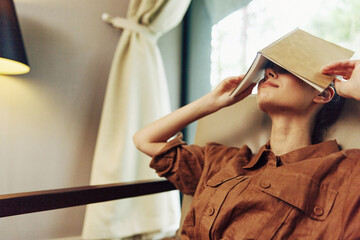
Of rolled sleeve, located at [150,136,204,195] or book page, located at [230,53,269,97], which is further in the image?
rolled sleeve, located at [150,136,204,195]

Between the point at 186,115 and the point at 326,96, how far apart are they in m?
0.44

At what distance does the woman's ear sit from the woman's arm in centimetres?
21

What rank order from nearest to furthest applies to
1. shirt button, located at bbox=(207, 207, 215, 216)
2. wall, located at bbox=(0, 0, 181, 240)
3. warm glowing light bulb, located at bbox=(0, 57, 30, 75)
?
1. shirt button, located at bbox=(207, 207, 215, 216)
2. warm glowing light bulb, located at bbox=(0, 57, 30, 75)
3. wall, located at bbox=(0, 0, 181, 240)

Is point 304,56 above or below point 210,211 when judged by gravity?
above

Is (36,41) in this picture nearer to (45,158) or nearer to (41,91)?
(41,91)

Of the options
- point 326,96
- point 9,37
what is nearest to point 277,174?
point 326,96

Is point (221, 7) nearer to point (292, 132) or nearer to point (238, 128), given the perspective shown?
point (238, 128)

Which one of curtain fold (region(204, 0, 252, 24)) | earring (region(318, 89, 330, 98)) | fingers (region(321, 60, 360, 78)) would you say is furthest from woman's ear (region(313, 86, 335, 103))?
curtain fold (region(204, 0, 252, 24))

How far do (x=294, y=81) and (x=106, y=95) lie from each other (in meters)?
1.13

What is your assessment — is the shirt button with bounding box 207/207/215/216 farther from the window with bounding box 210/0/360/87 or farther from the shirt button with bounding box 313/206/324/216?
the window with bounding box 210/0/360/87

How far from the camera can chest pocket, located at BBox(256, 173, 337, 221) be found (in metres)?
0.55

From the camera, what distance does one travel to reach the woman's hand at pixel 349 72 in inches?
22.5

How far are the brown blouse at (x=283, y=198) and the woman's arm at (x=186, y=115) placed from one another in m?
0.20

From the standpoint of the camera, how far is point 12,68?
1.30 metres
